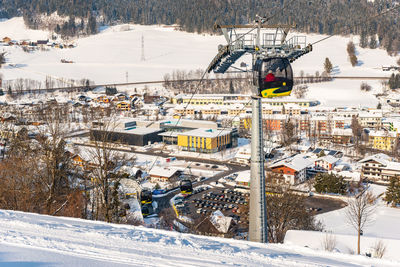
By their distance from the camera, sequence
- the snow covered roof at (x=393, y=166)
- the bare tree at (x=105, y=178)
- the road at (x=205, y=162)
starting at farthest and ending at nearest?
1. the snow covered roof at (x=393, y=166)
2. the road at (x=205, y=162)
3. the bare tree at (x=105, y=178)

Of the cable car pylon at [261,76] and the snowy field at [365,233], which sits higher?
the cable car pylon at [261,76]

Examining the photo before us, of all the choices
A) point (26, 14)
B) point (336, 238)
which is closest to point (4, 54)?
point (26, 14)

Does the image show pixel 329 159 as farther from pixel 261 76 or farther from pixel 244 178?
pixel 261 76

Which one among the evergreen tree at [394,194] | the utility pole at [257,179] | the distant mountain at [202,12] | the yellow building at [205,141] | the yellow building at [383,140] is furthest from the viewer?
the distant mountain at [202,12]

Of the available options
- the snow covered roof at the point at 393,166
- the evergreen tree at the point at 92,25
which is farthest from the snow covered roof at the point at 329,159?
the evergreen tree at the point at 92,25

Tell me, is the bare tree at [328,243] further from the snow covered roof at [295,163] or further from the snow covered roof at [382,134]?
the snow covered roof at [382,134]

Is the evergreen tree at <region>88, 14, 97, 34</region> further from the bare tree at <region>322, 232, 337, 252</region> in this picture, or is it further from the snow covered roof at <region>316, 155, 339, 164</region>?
the bare tree at <region>322, 232, 337, 252</region>

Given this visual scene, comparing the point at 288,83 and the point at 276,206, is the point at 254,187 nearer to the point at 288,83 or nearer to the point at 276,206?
the point at 288,83

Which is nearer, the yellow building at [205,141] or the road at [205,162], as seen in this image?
the road at [205,162]
